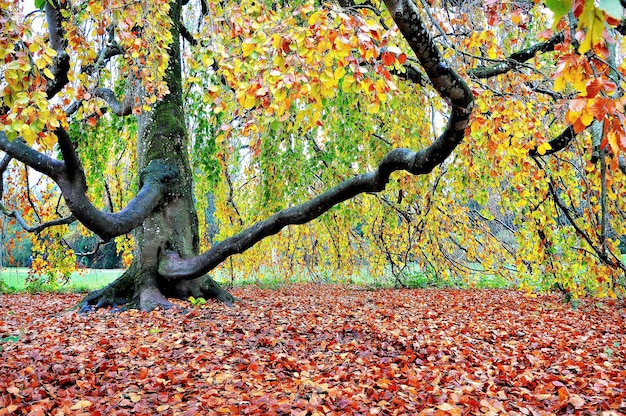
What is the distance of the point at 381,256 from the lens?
7902 mm

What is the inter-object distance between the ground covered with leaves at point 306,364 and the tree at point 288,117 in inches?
33.6

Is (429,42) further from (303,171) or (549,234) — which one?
(303,171)

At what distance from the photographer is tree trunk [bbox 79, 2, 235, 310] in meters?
4.78

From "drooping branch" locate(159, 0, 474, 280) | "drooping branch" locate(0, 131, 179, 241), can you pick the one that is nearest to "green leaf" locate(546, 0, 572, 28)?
"drooping branch" locate(159, 0, 474, 280)

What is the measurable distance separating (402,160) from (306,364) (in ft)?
5.35

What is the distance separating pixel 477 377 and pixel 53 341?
306 centimetres

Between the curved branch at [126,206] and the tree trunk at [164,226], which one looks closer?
the curved branch at [126,206]

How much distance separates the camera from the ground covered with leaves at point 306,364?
2268mm

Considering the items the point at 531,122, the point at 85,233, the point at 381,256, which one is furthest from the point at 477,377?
the point at 85,233

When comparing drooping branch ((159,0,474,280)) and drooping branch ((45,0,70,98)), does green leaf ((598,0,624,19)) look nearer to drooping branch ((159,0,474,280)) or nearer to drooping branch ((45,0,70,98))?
drooping branch ((159,0,474,280))

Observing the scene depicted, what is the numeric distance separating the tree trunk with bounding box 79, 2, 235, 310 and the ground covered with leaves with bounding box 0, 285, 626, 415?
414mm

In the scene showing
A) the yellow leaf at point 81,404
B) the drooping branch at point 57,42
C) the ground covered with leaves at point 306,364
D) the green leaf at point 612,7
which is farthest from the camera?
the drooping branch at point 57,42

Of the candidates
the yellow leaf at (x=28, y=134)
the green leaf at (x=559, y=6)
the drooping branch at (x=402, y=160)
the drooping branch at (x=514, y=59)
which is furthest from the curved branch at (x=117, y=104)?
the green leaf at (x=559, y=6)

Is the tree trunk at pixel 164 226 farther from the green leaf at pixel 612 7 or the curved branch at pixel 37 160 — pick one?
the green leaf at pixel 612 7
